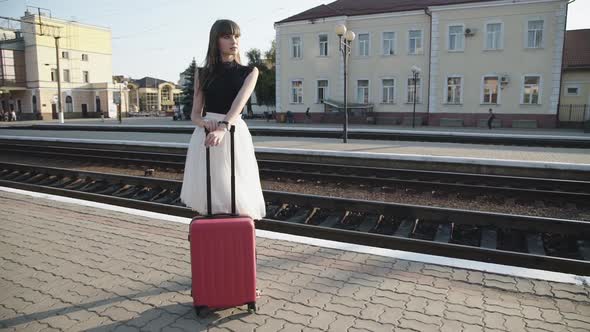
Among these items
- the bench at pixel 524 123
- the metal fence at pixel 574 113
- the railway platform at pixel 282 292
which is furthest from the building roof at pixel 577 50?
the railway platform at pixel 282 292

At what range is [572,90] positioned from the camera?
30.7 meters

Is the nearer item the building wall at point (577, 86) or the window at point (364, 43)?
the building wall at point (577, 86)

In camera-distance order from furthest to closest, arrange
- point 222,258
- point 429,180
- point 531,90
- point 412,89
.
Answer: point 412,89
point 531,90
point 429,180
point 222,258

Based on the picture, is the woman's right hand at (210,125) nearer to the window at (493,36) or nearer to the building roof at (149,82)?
the window at (493,36)

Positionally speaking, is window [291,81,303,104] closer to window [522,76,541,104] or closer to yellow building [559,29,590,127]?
window [522,76,541,104]

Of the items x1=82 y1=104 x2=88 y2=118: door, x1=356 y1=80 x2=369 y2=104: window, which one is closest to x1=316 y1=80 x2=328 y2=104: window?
x1=356 y1=80 x2=369 y2=104: window

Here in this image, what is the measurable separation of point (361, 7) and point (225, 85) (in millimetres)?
34143

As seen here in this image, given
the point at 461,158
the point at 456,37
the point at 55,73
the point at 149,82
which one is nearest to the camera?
the point at 461,158

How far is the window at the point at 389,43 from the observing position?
32.5 metres

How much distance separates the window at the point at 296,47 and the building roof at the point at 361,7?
5.26 feet

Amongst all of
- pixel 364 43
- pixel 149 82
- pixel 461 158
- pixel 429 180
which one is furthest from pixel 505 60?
pixel 149 82

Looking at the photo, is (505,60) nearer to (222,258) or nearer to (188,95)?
(222,258)

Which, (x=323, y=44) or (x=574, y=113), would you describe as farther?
(x=323, y=44)

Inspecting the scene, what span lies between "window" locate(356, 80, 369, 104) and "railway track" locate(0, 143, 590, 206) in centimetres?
2352
